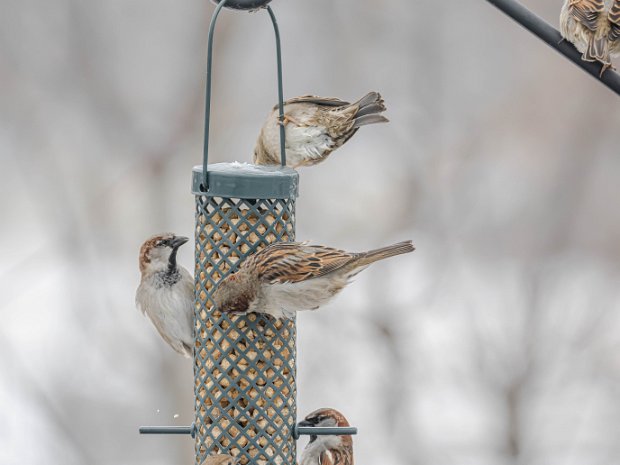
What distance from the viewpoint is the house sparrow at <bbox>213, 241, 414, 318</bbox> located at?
3.44 m

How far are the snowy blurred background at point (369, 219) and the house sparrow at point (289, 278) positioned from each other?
3.38 m

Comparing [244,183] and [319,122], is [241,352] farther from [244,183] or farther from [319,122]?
[319,122]

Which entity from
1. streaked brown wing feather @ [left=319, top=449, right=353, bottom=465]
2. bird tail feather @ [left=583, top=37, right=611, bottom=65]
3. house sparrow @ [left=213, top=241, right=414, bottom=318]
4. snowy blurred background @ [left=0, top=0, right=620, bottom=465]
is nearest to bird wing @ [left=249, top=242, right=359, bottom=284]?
house sparrow @ [left=213, top=241, right=414, bottom=318]

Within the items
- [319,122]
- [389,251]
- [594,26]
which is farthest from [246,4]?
[594,26]

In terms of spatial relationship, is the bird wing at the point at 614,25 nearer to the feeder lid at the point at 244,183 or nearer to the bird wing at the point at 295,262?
the bird wing at the point at 295,262

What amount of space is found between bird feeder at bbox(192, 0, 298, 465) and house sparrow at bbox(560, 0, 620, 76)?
159cm

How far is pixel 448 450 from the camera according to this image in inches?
295

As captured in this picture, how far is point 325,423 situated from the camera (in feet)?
13.9

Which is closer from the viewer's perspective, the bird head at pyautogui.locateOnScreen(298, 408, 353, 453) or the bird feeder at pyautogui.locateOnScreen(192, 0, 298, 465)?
the bird feeder at pyautogui.locateOnScreen(192, 0, 298, 465)

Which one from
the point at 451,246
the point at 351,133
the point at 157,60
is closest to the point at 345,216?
the point at 451,246

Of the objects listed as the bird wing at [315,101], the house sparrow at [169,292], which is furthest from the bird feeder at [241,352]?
the bird wing at [315,101]

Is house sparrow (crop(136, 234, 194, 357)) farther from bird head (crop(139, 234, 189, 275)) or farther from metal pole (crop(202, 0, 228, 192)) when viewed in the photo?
metal pole (crop(202, 0, 228, 192))

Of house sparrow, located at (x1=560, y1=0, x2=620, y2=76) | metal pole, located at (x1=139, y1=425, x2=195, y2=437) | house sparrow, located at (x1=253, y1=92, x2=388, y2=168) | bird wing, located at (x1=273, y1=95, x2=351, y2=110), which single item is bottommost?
metal pole, located at (x1=139, y1=425, x2=195, y2=437)

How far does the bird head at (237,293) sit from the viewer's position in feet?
11.3
